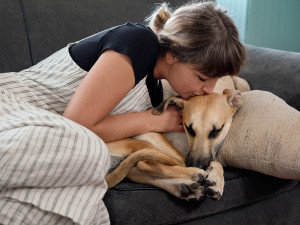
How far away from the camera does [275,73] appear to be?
207 centimetres

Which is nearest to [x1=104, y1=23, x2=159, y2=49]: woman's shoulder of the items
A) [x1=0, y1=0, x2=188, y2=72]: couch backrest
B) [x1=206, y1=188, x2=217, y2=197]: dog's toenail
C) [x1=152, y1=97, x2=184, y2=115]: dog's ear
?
[x1=152, y1=97, x2=184, y2=115]: dog's ear

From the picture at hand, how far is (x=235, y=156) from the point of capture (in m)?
1.55

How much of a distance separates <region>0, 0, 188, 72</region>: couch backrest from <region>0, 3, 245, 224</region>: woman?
469mm

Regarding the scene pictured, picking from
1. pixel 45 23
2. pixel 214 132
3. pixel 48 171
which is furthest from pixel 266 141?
pixel 45 23

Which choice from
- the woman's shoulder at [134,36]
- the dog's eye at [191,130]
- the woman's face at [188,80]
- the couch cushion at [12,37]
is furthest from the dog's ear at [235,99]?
the couch cushion at [12,37]

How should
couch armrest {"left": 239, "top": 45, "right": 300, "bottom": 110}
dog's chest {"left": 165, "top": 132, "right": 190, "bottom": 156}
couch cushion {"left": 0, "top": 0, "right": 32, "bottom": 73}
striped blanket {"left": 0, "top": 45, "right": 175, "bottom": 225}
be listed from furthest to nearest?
couch cushion {"left": 0, "top": 0, "right": 32, "bottom": 73}, couch armrest {"left": 239, "top": 45, "right": 300, "bottom": 110}, dog's chest {"left": 165, "top": 132, "right": 190, "bottom": 156}, striped blanket {"left": 0, "top": 45, "right": 175, "bottom": 225}

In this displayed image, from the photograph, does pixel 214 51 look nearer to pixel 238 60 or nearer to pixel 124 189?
pixel 238 60

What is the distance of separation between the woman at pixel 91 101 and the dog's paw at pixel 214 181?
34 cm

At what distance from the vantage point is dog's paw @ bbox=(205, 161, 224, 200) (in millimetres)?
1333

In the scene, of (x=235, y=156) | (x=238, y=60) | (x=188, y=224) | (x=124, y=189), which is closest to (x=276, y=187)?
(x=235, y=156)

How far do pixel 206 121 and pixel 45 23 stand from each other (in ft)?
3.91

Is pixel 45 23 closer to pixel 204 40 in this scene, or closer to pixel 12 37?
pixel 12 37

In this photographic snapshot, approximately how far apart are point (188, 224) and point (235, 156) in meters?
0.35

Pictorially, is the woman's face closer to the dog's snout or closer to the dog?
the dog
